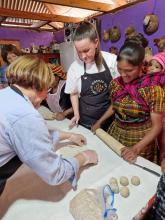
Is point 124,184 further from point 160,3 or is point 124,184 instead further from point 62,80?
point 160,3

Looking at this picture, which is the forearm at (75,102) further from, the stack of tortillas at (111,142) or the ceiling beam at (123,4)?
the ceiling beam at (123,4)

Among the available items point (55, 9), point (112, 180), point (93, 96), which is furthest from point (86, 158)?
point (55, 9)

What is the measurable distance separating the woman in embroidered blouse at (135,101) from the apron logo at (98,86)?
183mm

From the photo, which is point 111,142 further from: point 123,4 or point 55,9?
point 55,9

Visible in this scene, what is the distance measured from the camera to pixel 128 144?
3.97 feet

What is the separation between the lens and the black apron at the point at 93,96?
4.63 feet

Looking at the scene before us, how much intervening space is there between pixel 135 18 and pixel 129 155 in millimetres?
2245

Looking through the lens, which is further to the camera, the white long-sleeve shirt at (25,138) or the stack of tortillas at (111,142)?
the stack of tortillas at (111,142)

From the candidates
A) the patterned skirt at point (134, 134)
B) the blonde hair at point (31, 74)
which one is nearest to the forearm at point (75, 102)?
the patterned skirt at point (134, 134)

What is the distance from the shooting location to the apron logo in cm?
142

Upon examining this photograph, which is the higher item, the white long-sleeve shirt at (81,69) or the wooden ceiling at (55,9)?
the wooden ceiling at (55,9)

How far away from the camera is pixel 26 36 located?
4.42m

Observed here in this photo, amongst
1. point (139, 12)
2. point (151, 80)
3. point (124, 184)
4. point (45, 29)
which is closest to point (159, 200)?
point (124, 184)

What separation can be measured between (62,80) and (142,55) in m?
0.89
